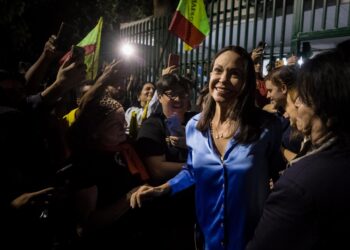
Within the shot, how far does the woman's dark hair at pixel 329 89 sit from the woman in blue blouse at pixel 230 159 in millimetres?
887

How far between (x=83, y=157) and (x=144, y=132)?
2.09ft

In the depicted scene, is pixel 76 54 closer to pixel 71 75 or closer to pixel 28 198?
pixel 71 75

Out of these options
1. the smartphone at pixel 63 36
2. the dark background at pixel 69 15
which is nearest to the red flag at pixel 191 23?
the smartphone at pixel 63 36

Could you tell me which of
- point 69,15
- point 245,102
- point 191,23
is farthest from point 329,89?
point 69,15

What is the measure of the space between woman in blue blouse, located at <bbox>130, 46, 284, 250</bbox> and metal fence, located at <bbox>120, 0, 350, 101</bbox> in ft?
8.23

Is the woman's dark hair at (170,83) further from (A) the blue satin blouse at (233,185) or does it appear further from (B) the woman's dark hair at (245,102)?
(A) the blue satin blouse at (233,185)

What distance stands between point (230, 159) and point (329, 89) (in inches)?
39.8

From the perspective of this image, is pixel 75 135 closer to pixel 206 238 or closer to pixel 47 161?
pixel 47 161

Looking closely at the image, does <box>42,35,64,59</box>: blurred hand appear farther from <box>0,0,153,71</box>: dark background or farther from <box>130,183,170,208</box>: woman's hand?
<box>0,0,153,71</box>: dark background

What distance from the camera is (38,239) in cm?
241

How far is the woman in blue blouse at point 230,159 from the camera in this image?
2.28 m

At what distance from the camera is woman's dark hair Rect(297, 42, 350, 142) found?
Answer: 4.48ft

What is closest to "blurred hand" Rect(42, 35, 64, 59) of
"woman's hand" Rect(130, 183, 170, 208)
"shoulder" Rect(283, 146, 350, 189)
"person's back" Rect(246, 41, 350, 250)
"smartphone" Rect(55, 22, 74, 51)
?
"smartphone" Rect(55, 22, 74, 51)

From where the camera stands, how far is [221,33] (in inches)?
283
